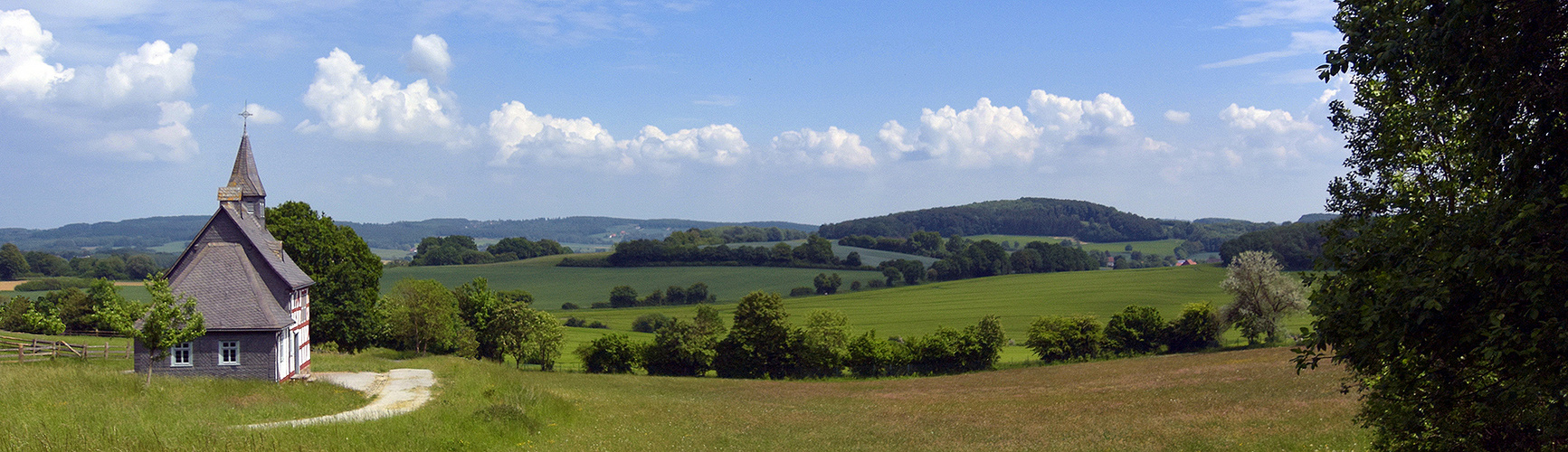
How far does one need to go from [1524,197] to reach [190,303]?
32.5m

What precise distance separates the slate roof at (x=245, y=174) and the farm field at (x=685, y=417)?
866cm

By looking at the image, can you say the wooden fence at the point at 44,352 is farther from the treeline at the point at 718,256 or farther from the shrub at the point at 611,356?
the treeline at the point at 718,256

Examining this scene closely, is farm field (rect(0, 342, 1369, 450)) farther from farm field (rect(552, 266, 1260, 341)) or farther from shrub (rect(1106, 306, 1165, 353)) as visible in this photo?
farm field (rect(552, 266, 1260, 341))

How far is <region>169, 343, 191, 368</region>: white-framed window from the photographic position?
3253 cm

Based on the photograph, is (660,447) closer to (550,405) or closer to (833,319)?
(550,405)

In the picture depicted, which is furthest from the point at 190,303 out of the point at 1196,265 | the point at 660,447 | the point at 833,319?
the point at 1196,265

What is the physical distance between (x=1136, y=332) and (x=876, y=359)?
839 inches

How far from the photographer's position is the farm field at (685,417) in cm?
1780

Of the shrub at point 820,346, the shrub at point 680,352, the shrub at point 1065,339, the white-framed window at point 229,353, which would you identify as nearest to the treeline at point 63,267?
the shrub at point 680,352

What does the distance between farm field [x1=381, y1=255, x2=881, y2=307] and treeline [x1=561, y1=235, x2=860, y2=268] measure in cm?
421

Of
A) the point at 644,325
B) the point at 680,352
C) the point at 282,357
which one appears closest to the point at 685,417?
the point at 282,357

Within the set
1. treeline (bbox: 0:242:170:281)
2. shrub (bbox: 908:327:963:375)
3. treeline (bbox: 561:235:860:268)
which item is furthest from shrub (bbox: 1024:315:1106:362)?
treeline (bbox: 0:242:170:281)

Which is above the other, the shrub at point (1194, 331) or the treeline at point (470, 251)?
the treeline at point (470, 251)

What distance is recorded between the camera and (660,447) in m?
21.3
